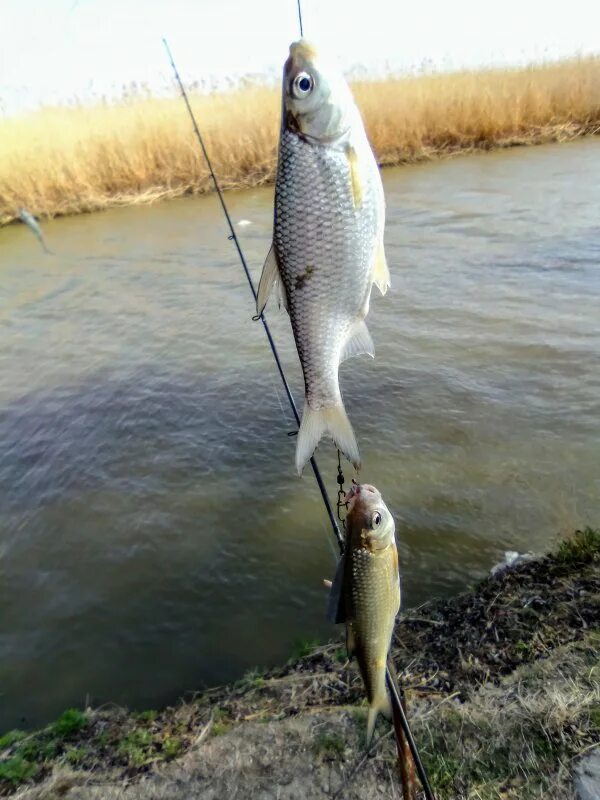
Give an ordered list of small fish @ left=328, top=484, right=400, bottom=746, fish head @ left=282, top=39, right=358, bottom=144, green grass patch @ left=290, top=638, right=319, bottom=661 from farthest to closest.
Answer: green grass patch @ left=290, top=638, right=319, bottom=661, small fish @ left=328, top=484, right=400, bottom=746, fish head @ left=282, top=39, right=358, bottom=144

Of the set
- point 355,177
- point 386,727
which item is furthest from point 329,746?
point 355,177

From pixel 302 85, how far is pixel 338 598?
1.16m

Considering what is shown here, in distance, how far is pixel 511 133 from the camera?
1358cm

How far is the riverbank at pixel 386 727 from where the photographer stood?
2.03 meters

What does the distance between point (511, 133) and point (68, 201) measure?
9.79 m

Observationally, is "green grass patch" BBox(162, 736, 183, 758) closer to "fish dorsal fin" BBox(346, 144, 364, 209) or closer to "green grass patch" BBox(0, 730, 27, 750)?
"green grass patch" BBox(0, 730, 27, 750)

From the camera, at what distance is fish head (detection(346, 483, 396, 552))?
4.57 feet

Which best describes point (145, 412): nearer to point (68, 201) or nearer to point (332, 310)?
point (332, 310)

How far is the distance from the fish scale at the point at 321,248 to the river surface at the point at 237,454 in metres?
2.10

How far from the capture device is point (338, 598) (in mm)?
1504

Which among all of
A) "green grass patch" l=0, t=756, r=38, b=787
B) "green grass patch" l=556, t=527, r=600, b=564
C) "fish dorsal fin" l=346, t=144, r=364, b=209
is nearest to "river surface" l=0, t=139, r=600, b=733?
"green grass patch" l=556, t=527, r=600, b=564

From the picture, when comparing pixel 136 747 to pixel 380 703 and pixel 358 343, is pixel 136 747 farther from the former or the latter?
pixel 358 343

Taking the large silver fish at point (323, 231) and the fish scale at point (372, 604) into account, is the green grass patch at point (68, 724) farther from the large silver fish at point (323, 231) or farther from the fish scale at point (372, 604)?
the large silver fish at point (323, 231)

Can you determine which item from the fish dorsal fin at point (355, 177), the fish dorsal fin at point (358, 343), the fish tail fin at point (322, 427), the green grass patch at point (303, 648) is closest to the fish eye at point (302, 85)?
the fish dorsal fin at point (355, 177)
